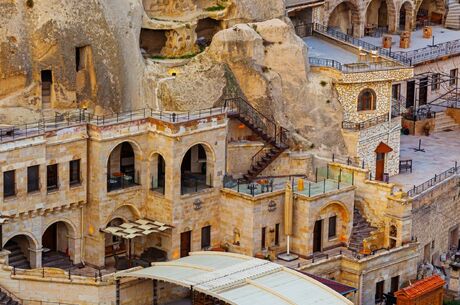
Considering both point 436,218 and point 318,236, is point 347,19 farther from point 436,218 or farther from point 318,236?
point 318,236

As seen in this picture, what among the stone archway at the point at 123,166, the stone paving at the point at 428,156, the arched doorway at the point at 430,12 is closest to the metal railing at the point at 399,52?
the stone paving at the point at 428,156

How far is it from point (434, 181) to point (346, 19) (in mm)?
21000

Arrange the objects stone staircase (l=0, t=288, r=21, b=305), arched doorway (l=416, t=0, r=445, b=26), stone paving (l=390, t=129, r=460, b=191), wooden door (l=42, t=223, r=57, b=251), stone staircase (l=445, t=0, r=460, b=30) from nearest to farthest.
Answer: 1. stone staircase (l=0, t=288, r=21, b=305)
2. wooden door (l=42, t=223, r=57, b=251)
3. stone paving (l=390, t=129, r=460, b=191)
4. stone staircase (l=445, t=0, r=460, b=30)
5. arched doorway (l=416, t=0, r=445, b=26)

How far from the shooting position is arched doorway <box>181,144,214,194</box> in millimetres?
84312

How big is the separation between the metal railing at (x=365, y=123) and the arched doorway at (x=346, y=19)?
16.0m

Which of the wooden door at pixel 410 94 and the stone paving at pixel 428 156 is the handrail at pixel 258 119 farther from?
the wooden door at pixel 410 94

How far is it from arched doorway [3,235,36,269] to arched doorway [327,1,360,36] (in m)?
35.5

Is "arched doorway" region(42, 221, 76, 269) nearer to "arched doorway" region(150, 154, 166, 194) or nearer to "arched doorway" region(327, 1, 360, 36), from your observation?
"arched doorway" region(150, 154, 166, 194)

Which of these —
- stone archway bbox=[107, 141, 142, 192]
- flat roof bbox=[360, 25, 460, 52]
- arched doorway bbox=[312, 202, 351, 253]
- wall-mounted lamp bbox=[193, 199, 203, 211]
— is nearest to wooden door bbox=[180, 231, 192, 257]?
wall-mounted lamp bbox=[193, 199, 203, 211]

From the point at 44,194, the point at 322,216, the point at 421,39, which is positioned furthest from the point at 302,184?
the point at 421,39

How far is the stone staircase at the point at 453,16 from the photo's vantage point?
119 meters

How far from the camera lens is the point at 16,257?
80.2 metres

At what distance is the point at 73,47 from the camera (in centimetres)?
8269

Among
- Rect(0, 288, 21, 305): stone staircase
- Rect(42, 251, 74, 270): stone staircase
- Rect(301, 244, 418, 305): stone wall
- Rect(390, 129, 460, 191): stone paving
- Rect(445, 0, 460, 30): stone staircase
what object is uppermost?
Rect(445, 0, 460, 30): stone staircase
